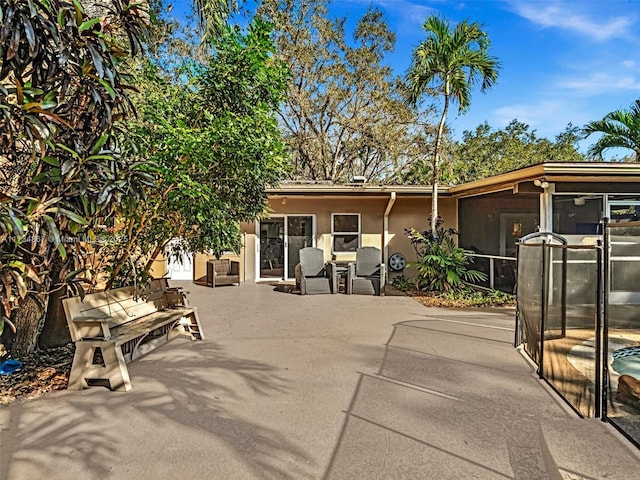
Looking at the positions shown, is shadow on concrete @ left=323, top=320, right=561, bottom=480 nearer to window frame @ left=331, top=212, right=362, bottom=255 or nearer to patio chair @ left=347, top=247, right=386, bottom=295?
patio chair @ left=347, top=247, right=386, bottom=295

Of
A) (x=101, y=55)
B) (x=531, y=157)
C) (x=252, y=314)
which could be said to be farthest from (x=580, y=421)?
(x=531, y=157)

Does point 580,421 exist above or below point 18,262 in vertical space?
below

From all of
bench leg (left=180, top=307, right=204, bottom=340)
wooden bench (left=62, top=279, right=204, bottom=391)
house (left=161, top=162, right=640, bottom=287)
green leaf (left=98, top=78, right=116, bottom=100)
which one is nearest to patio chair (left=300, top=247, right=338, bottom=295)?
house (left=161, top=162, right=640, bottom=287)

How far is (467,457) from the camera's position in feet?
9.46

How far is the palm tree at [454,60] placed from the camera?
30.9ft

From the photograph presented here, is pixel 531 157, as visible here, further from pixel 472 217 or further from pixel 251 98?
pixel 251 98

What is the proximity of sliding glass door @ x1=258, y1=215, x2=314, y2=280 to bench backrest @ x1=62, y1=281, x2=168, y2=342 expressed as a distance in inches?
260

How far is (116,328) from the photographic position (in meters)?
4.65

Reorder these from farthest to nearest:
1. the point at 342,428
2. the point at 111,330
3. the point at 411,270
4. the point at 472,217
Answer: the point at 411,270
the point at 472,217
the point at 111,330
the point at 342,428

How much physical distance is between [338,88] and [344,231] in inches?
311

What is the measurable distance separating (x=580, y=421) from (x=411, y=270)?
923 centimetres

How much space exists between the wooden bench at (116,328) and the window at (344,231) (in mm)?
7001

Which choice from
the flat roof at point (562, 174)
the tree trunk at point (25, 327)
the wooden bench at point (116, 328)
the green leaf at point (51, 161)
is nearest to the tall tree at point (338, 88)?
the flat roof at point (562, 174)

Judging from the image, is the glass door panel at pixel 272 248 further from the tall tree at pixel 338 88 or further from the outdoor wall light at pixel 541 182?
the outdoor wall light at pixel 541 182
